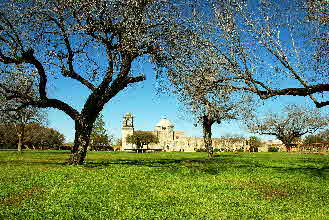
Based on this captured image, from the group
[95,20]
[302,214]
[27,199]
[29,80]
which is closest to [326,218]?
[302,214]

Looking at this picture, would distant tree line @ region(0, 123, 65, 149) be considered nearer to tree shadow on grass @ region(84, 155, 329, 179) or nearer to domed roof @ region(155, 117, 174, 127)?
domed roof @ region(155, 117, 174, 127)

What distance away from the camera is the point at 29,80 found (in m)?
19.5

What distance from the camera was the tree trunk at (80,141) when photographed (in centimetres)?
1509

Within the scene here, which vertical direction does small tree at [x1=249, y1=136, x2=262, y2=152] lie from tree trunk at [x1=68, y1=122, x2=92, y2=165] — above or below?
above

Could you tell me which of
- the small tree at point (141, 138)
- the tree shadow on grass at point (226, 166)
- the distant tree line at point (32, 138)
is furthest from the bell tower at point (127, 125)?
the tree shadow on grass at point (226, 166)

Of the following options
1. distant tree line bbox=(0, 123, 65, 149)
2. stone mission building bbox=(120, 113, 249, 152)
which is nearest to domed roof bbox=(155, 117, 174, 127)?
stone mission building bbox=(120, 113, 249, 152)

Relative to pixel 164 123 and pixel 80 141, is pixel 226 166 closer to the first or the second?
pixel 80 141

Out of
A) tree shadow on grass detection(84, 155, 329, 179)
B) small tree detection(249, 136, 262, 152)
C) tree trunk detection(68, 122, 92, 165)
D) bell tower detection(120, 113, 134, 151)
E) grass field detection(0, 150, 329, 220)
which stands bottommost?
grass field detection(0, 150, 329, 220)

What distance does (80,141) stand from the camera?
49.7ft

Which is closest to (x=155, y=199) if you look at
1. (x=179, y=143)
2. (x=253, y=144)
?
(x=179, y=143)

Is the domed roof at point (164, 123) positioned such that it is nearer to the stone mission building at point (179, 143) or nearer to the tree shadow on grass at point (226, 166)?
the stone mission building at point (179, 143)

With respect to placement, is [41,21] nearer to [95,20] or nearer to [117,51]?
[95,20]

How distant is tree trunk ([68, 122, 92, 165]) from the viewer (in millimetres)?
15086

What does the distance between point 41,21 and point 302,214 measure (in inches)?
480
